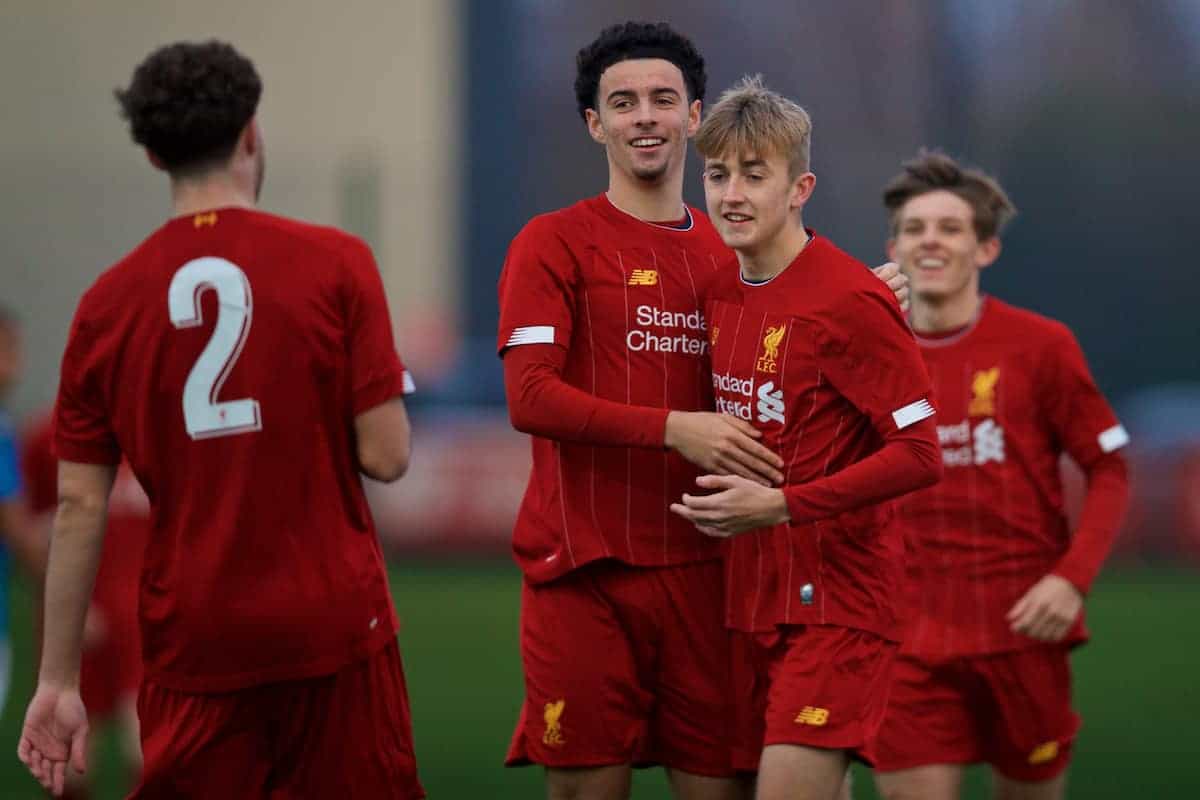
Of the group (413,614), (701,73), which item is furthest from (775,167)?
(413,614)

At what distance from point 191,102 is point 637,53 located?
1312 millimetres

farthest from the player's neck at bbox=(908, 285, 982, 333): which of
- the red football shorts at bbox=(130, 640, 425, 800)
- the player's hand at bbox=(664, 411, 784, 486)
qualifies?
the red football shorts at bbox=(130, 640, 425, 800)

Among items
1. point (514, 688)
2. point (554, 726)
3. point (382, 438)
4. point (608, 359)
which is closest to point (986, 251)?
point (608, 359)

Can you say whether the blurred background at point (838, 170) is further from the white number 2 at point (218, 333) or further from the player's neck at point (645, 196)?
the white number 2 at point (218, 333)

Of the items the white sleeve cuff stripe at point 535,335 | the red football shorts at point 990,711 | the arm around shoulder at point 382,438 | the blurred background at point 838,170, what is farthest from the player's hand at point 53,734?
the blurred background at point 838,170

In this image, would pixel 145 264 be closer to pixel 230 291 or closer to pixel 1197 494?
pixel 230 291

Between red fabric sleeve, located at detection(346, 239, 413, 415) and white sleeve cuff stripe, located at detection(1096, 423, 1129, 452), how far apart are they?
2.51 meters

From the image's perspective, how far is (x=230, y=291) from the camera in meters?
3.93

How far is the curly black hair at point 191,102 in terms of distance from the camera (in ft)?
12.8

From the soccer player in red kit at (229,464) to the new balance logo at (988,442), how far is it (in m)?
2.19

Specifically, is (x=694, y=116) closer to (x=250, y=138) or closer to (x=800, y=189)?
(x=800, y=189)

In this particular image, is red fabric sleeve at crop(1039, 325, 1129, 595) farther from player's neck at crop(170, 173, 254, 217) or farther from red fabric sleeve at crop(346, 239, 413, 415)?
player's neck at crop(170, 173, 254, 217)

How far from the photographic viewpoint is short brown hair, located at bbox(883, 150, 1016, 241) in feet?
19.1

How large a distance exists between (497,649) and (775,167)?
7.58m
